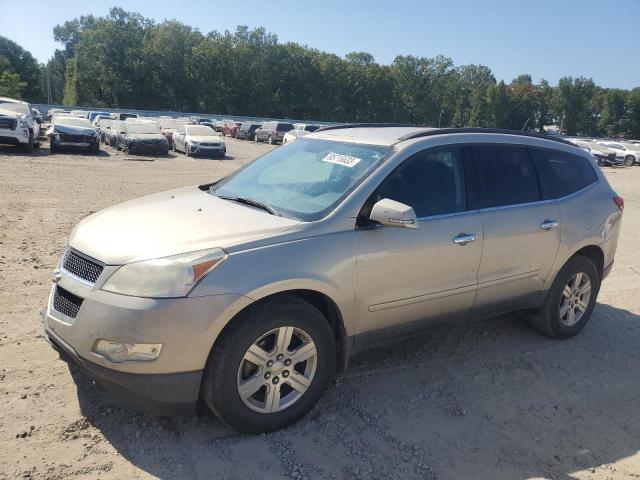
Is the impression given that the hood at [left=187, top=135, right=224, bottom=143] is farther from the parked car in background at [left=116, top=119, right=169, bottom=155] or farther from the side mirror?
the side mirror

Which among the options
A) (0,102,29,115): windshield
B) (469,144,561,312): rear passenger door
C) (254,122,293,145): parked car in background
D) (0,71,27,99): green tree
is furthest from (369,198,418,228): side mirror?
(0,71,27,99): green tree

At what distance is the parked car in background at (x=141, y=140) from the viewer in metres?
23.2

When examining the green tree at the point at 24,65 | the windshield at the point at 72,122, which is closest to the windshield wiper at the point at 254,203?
the windshield at the point at 72,122

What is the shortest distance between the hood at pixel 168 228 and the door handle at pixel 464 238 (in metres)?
1.27

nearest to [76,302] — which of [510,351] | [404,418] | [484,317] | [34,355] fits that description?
[34,355]

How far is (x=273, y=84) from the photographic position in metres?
90.1

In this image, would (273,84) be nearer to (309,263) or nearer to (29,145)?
(29,145)

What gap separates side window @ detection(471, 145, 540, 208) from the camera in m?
4.22

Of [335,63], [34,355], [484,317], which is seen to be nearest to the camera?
[34,355]

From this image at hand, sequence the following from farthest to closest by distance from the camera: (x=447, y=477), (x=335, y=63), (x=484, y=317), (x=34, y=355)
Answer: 1. (x=335, y=63)
2. (x=484, y=317)
3. (x=34, y=355)
4. (x=447, y=477)

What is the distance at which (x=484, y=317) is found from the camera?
4.36 m

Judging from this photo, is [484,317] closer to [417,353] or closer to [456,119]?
[417,353]

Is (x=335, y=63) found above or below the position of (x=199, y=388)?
above

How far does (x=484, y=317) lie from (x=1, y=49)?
99.1 meters
